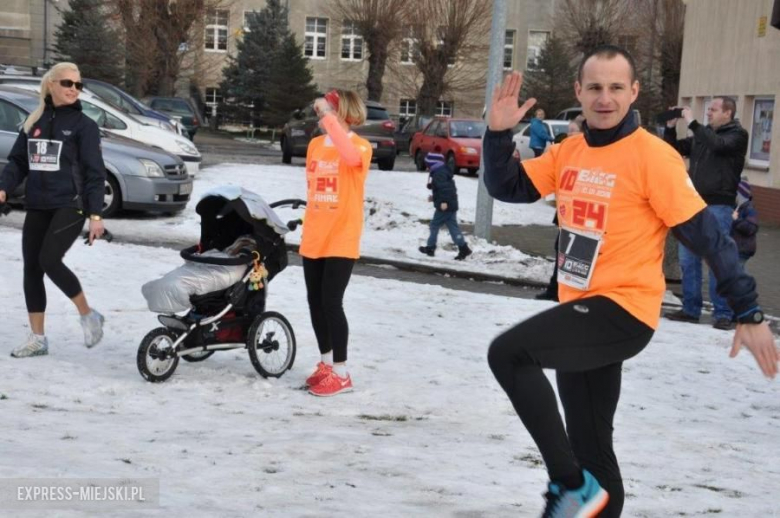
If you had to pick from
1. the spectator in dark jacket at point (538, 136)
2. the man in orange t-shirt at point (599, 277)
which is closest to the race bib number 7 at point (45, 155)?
the man in orange t-shirt at point (599, 277)

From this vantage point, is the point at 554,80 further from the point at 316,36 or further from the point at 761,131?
the point at 761,131

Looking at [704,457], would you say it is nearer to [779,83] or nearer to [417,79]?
[779,83]

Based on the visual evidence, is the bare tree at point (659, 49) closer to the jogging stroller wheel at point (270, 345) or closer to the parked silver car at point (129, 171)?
the parked silver car at point (129, 171)

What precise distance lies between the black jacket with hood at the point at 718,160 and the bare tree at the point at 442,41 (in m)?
40.6

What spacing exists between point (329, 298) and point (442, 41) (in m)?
45.6

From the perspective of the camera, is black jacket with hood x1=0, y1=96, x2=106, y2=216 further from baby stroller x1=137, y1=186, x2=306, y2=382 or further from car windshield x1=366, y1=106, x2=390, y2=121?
car windshield x1=366, y1=106, x2=390, y2=121

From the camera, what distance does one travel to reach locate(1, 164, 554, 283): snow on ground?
49.0 ft

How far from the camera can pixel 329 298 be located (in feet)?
24.1

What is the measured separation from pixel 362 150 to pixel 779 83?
17685mm

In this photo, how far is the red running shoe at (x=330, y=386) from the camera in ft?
24.0

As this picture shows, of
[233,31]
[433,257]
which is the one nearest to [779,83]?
[433,257]

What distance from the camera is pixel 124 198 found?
646 inches

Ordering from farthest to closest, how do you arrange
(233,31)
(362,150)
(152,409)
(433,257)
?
(233,31) → (433,257) → (362,150) → (152,409)

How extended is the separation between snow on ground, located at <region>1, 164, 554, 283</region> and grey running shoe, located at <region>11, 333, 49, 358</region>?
328cm
